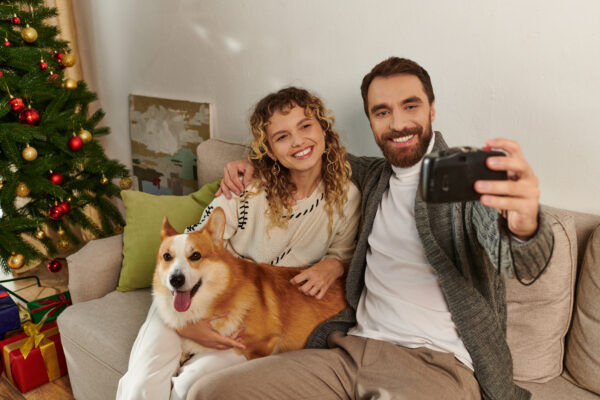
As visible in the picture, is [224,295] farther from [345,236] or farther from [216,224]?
[345,236]

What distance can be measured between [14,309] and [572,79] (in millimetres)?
2539

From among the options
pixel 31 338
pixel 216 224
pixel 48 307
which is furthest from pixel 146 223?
pixel 48 307

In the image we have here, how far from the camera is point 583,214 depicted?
1.34 metres

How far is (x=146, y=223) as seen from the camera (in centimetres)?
184

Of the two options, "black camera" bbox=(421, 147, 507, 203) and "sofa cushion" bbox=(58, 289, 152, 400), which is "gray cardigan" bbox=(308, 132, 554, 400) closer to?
"black camera" bbox=(421, 147, 507, 203)

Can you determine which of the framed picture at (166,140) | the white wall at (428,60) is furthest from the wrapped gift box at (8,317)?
the white wall at (428,60)

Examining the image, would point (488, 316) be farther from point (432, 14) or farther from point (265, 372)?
point (432, 14)

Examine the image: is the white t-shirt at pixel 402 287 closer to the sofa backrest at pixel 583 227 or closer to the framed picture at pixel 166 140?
the sofa backrest at pixel 583 227

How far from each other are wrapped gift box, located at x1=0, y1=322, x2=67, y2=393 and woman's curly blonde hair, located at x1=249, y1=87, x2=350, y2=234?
1254 millimetres

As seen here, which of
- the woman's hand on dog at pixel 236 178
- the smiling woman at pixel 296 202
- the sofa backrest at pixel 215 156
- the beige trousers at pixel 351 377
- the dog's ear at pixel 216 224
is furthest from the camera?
the sofa backrest at pixel 215 156

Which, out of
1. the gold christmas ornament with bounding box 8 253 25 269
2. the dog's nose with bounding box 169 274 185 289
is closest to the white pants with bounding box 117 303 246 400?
the dog's nose with bounding box 169 274 185 289

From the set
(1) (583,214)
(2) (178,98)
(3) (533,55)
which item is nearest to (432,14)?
(3) (533,55)

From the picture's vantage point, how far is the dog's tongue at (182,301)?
1277 mm

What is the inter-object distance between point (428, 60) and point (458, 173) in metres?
0.94
